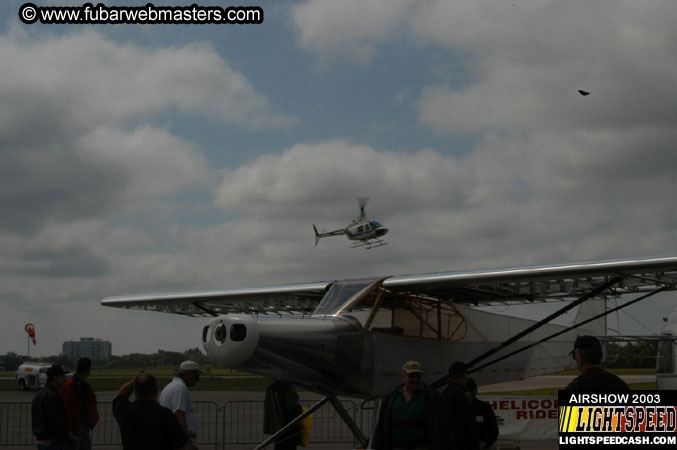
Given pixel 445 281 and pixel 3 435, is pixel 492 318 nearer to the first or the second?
pixel 445 281

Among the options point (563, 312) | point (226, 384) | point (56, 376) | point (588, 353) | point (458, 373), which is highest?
point (563, 312)

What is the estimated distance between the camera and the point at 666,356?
20.6m

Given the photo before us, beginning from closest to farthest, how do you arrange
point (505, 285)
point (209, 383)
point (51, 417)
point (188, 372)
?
1. point (188, 372)
2. point (51, 417)
3. point (505, 285)
4. point (209, 383)

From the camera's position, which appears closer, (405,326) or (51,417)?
(51,417)

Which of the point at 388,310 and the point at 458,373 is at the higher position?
the point at 388,310

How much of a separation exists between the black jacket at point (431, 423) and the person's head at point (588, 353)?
152 centimetres

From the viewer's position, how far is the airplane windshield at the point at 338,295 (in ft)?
36.5

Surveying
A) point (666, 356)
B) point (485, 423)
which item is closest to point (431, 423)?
point (485, 423)

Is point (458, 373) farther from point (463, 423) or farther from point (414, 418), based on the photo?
point (414, 418)

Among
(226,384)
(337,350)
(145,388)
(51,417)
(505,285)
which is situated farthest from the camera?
(226,384)

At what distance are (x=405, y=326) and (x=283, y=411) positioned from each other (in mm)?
2321

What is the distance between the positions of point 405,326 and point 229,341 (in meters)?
3.69

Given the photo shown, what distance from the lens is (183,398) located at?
26.7 ft

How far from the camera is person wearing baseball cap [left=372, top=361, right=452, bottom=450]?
6.24m
